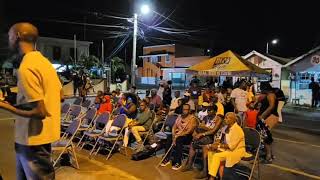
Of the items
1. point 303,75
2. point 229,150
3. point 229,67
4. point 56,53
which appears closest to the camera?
point 229,150

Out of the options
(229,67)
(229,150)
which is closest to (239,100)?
(229,67)

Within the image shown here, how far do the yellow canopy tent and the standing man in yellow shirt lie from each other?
8508 mm

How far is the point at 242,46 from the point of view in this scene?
53406mm

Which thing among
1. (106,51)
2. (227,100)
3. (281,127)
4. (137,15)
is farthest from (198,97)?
(106,51)

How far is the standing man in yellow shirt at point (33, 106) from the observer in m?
2.55

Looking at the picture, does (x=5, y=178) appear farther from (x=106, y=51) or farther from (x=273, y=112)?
(x=106, y=51)

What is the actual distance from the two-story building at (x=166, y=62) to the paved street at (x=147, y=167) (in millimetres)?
39426

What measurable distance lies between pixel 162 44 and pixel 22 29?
55.0 m

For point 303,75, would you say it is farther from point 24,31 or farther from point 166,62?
point 166,62

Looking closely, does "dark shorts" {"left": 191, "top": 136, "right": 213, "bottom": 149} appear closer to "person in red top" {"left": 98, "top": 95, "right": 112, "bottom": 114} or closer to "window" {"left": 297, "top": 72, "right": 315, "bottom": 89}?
"person in red top" {"left": 98, "top": 95, "right": 112, "bottom": 114}

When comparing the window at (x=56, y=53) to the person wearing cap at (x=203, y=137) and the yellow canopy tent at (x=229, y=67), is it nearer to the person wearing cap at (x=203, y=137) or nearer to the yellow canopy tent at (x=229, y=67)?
the yellow canopy tent at (x=229, y=67)

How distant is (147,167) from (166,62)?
1852 inches

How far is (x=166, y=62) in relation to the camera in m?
53.6

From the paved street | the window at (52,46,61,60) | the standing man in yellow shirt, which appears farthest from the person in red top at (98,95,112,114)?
the window at (52,46,61,60)
